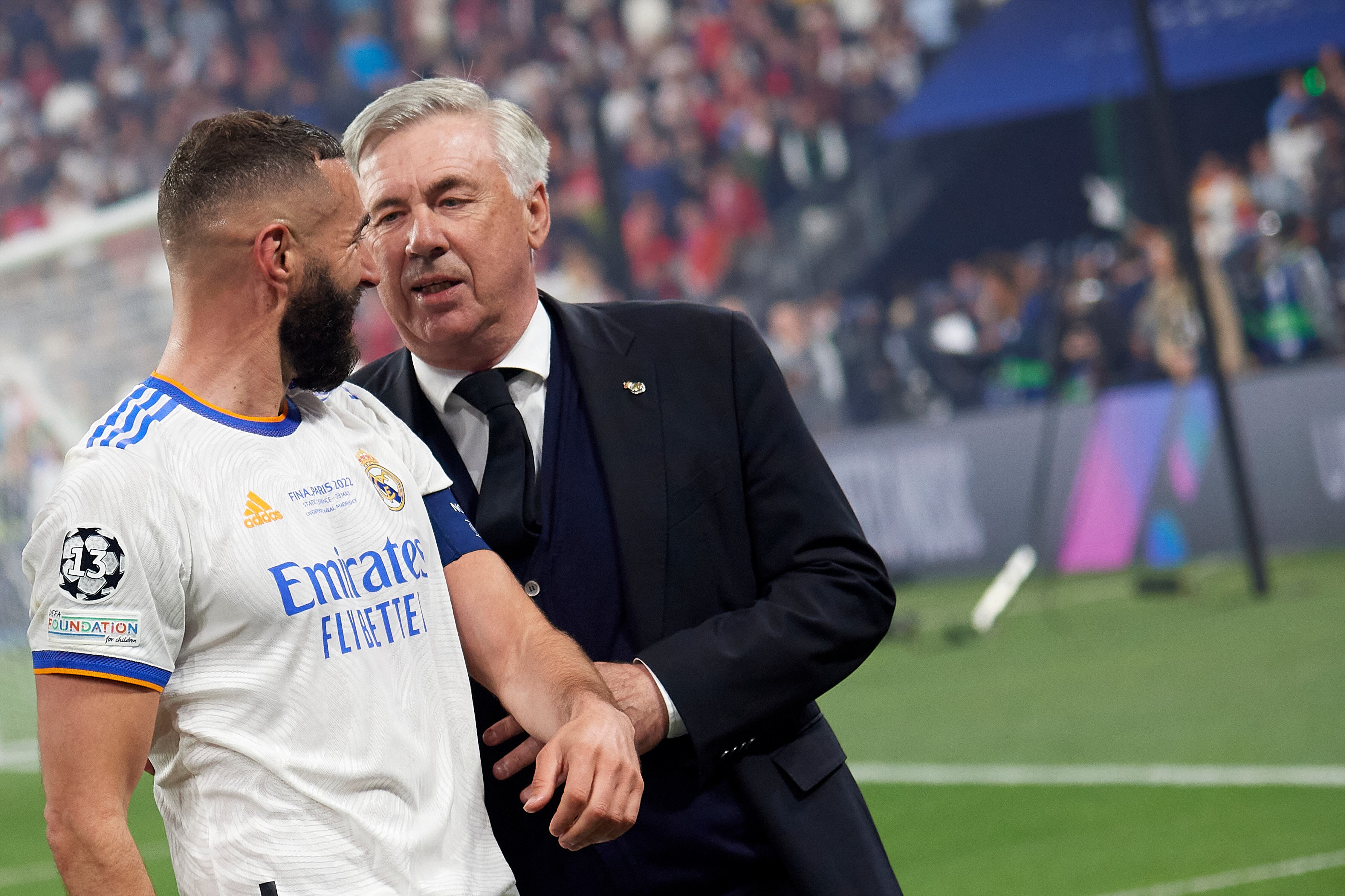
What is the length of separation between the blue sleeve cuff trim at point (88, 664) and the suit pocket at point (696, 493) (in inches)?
38.2

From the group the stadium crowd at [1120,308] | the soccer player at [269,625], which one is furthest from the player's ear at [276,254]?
the stadium crowd at [1120,308]

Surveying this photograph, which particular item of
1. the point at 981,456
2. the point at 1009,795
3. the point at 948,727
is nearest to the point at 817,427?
the point at 981,456

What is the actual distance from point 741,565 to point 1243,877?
3.00 m

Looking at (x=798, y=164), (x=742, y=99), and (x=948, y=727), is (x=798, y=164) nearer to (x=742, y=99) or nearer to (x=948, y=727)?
(x=742, y=99)

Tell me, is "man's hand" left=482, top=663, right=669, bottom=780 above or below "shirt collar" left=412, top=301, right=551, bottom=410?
below

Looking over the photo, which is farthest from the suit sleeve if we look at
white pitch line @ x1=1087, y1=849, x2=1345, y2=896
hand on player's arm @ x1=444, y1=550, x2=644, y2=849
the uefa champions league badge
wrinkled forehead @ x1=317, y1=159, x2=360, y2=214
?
white pitch line @ x1=1087, y1=849, x2=1345, y2=896

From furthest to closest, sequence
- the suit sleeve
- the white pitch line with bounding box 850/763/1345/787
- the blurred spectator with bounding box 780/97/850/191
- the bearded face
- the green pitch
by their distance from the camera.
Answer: the blurred spectator with bounding box 780/97/850/191 → the white pitch line with bounding box 850/763/1345/787 → the green pitch → the suit sleeve → the bearded face

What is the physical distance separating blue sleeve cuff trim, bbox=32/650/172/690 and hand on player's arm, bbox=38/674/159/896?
0.4 inches

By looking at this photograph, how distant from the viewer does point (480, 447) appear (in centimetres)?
250

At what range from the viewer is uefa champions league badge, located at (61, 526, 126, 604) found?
5.20 ft

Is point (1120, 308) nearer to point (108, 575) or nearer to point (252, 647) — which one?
point (252, 647)

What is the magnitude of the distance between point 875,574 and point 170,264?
116 cm

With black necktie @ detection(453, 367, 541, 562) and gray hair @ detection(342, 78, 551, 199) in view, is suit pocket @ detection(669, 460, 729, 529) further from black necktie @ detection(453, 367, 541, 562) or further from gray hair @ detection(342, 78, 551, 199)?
gray hair @ detection(342, 78, 551, 199)

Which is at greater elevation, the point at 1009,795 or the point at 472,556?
the point at 472,556
